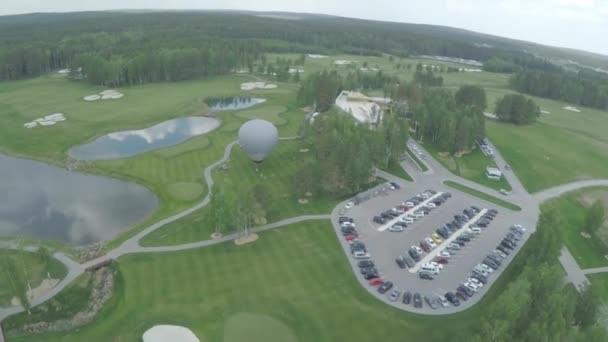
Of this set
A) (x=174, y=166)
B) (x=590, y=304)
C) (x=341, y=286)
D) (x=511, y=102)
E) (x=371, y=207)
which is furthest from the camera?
(x=511, y=102)

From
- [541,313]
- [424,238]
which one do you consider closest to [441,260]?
[424,238]

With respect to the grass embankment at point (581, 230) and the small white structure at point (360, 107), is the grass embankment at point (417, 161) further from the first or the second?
the grass embankment at point (581, 230)

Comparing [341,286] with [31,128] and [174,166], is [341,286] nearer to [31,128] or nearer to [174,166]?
[174,166]

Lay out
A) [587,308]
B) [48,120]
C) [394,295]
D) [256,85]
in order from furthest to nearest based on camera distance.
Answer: [256,85] → [48,120] → [394,295] → [587,308]

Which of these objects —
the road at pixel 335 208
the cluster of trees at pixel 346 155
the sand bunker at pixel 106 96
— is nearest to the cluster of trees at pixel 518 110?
the road at pixel 335 208

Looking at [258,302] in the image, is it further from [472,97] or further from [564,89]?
[564,89]

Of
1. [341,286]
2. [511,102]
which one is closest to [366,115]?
[511,102]

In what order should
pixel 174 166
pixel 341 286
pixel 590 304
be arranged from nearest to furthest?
pixel 590 304
pixel 341 286
pixel 174 166
